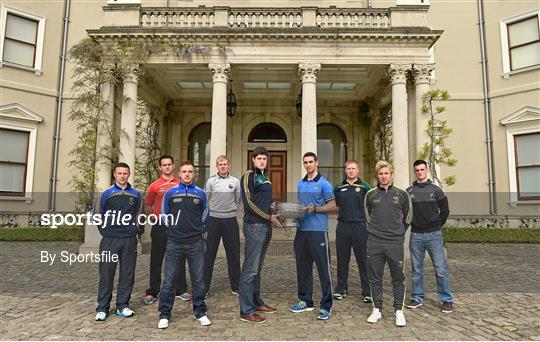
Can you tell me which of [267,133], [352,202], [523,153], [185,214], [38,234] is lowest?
[38,234]

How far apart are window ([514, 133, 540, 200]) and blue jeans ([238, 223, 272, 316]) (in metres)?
14.3

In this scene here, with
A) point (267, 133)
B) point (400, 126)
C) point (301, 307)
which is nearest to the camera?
point (301, 307)

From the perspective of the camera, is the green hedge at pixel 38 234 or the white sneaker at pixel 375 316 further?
the green hedge at pixel 38 234

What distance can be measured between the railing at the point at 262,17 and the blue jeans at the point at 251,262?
8.45 m

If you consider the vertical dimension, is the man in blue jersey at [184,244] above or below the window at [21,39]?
below

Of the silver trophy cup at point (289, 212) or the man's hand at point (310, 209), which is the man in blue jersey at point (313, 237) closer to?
the man's hand at point (310, 209)

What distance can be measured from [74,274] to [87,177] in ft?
13.7

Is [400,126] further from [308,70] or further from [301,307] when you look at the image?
[301,307]

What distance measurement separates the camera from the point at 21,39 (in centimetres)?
1421

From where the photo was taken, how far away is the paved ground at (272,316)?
11.9 feet

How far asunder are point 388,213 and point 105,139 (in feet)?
29.8

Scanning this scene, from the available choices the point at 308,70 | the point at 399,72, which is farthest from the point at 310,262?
the point at 399,72

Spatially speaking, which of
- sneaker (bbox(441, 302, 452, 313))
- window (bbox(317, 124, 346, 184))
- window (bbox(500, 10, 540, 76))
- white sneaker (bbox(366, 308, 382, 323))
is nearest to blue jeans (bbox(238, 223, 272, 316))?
white sneaker (bbox(366, 308, 382, 323))

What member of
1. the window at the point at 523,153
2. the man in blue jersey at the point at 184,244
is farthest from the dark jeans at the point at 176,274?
the window at the point at 523,153
